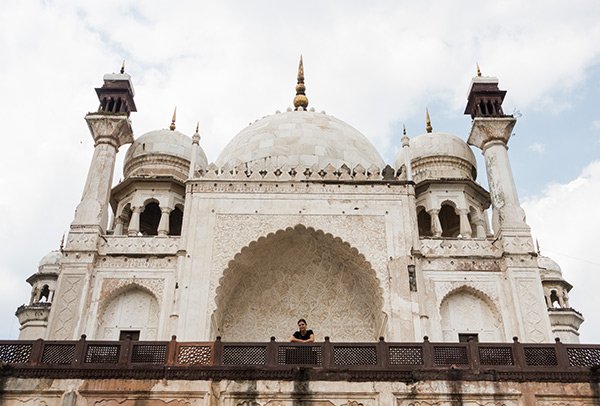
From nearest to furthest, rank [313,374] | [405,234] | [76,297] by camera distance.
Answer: [313,374]
[76,297]
[405,234]

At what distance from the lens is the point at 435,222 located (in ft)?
66.5

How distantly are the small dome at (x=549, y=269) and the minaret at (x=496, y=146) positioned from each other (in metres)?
8.85

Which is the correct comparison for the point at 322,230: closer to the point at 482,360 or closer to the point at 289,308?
the point at 289,308

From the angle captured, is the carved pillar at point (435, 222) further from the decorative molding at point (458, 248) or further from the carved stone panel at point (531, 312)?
the carved stone panel at point (531, 312)

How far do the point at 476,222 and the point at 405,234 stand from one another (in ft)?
16.4

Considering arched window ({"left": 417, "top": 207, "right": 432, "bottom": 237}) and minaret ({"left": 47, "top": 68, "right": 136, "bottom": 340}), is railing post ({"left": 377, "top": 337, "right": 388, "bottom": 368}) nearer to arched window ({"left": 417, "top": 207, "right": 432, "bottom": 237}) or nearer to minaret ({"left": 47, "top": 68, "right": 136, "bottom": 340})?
minaret ({"left": 47, "top": 68, "right": 136, "bottom": 340})

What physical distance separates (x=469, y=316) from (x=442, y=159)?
707 centimetres

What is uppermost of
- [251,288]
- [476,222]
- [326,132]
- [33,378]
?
[326,132]

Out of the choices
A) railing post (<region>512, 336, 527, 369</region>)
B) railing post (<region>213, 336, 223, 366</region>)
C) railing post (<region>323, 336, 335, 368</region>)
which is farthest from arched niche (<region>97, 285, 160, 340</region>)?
railing post (<region>512, 336, 527, 369</region>)

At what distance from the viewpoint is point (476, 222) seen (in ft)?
68.9

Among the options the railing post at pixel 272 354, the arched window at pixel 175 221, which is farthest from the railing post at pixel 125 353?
the arched window at pixel 175 221

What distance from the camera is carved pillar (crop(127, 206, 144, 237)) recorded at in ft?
65.0

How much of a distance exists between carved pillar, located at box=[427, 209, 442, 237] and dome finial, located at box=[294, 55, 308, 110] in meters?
7.28

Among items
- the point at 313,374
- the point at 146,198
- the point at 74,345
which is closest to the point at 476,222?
the point at 146,198
